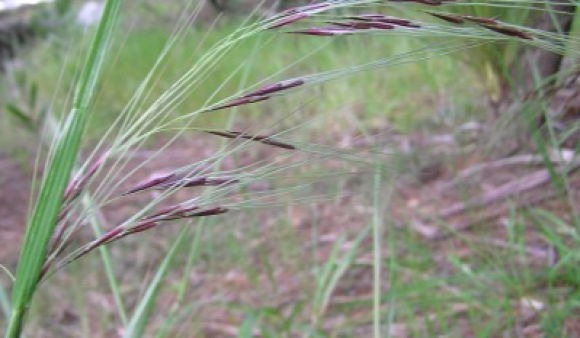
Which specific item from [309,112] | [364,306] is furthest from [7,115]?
[364,306]

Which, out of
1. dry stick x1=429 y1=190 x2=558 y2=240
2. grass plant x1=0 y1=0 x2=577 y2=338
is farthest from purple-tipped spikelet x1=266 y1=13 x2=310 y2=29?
dry stick x1=429 y1=190 x2=558 y2=240

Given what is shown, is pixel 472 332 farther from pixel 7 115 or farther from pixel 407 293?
pixel 7 115

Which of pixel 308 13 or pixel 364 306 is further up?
pixel 308 13


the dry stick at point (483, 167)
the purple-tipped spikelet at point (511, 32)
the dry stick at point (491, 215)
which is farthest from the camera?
the dry stick at point (483, 167)

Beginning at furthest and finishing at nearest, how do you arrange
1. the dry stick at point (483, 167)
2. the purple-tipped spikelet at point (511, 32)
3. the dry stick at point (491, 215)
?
the dry stick at point (483, 167) < the dry stick at point (491, 215) < the purple-tipped spikelet at point (511, 32)

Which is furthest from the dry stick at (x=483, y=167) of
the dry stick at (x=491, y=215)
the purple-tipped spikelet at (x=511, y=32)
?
the purple-tipped spikelet at (x=511, y=32)

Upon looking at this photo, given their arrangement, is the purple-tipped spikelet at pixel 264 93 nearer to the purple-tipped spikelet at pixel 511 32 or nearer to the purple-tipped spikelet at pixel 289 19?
the purple-tipped spikelet at pixel 289 19

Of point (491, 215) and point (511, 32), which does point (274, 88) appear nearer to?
point (511, 32)

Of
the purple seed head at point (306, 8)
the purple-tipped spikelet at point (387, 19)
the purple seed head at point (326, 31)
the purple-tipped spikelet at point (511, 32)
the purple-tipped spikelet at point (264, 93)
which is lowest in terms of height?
the purple-tipped spikelet at point (264, 93)

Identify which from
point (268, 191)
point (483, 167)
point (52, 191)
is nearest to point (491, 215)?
point (483, 167)
